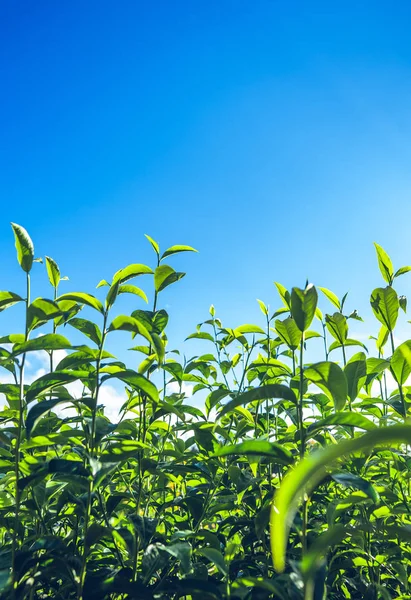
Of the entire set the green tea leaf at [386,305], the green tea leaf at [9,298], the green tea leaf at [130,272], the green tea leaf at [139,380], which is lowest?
the green tea leaf at [139,380]

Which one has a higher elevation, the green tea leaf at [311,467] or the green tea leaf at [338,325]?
the green tea leaf at [338,325]

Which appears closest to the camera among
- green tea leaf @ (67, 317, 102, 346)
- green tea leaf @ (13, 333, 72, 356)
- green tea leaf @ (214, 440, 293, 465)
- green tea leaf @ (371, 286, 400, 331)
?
green tea leaf @ (214, 440, 293, 465)

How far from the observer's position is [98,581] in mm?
1642

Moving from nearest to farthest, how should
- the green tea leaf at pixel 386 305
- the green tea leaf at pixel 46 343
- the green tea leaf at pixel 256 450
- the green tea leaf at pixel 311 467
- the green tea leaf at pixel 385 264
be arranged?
the green tea leaf at pixel 311 467 < the green tea leaf at pixel 256 450 < the green tea leaf at pixel 46 343 < the green tea leaf at pixel 386 305 < the green tea leaf at pixel 385 264

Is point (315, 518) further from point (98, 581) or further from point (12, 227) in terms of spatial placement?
point (12, 227)

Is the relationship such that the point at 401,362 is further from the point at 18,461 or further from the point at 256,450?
the point at 18,461

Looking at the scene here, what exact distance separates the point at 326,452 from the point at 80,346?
4.14 feet

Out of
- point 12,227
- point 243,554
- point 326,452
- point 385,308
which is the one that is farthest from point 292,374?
point 326,452

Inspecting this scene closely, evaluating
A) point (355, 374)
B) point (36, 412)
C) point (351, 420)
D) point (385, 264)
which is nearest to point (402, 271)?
point (385, 264)

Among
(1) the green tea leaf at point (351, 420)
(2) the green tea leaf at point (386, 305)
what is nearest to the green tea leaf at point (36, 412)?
(1) the green tea leaf at point (351, 420)

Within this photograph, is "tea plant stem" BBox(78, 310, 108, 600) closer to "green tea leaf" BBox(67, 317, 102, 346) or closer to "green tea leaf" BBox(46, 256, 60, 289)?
"green tea leaf" BBox(67, 317, 102, 346)

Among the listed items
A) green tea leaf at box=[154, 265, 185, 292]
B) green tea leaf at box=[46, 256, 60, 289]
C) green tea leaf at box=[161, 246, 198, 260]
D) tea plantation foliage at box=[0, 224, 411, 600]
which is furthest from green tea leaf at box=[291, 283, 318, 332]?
green tea leaf at box=[46, 256, 60, 289]

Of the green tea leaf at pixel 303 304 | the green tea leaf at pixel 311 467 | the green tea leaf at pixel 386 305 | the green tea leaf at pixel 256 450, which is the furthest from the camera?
the green tea leaf at pixel 386 305

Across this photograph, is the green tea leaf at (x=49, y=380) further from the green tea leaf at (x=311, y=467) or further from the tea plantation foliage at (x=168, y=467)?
the green tea leaf at (x=311, y=467)
